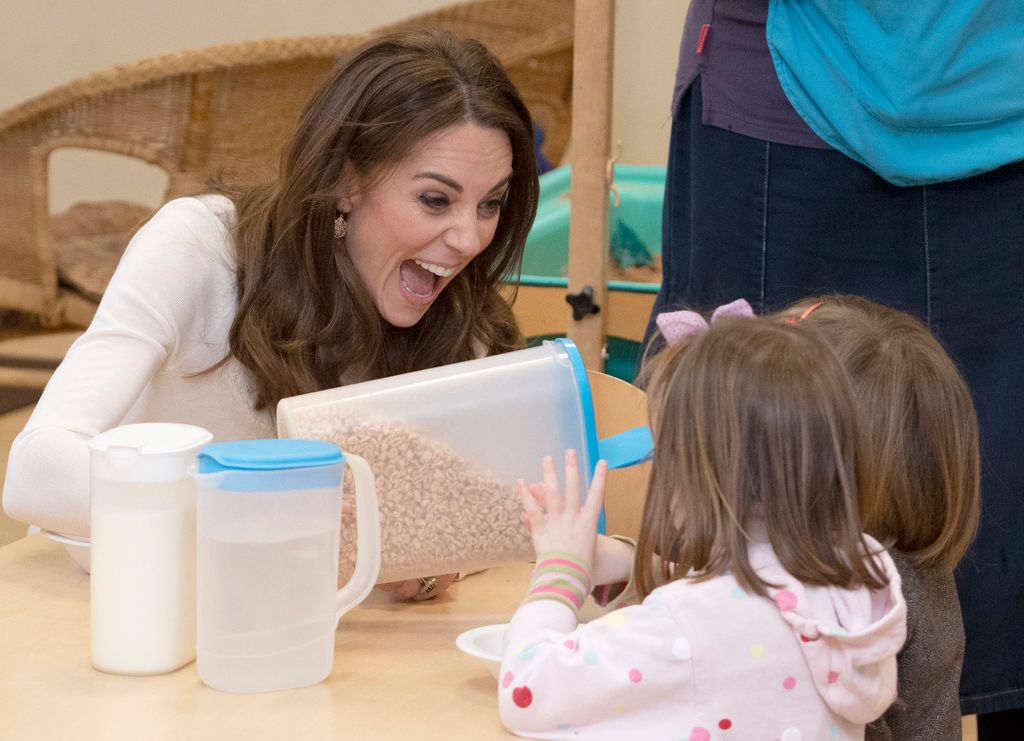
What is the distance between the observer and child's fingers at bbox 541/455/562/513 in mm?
981

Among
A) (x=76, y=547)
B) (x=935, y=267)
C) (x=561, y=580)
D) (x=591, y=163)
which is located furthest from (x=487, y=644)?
(x=591, y=163)

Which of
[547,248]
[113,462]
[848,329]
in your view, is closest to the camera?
[113,462]

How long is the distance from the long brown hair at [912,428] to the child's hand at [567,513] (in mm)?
204

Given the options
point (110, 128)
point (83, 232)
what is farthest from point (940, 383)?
point (83, 232)

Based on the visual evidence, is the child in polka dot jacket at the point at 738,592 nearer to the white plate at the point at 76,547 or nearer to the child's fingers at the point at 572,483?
the child's fingers at the point at 572,483

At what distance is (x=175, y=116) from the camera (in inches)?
127

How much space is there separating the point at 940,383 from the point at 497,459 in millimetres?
353

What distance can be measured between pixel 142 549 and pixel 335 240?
647mm

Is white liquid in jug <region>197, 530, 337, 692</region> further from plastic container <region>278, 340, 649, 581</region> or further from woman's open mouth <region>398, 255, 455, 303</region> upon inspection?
woman's open mouth <region>398, 255, 455, 303</region>

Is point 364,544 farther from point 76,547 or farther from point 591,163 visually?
point 591,163

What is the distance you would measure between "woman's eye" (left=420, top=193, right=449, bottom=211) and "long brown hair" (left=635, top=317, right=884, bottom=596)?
0.56 m

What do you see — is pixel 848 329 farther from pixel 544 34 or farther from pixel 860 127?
pixel 544 34

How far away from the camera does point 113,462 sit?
2.86 ft

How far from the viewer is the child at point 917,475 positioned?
0.98 meters
